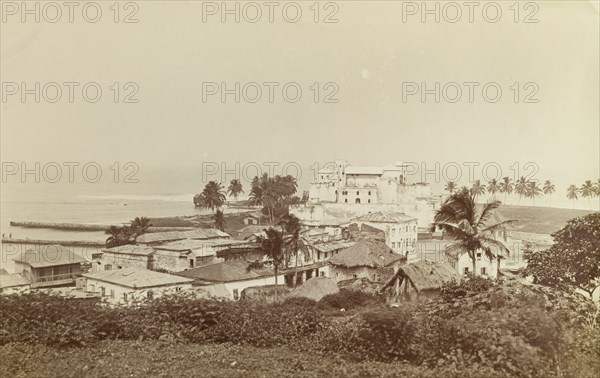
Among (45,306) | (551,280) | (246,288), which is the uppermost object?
(45,306)

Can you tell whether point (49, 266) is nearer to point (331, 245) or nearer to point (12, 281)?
point (12, 281)

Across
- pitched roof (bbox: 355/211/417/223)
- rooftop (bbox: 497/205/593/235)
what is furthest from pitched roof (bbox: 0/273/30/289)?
rooftop (bbox: 497/205/593/235)

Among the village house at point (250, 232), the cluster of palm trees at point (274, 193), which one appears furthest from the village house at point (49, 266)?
the cluster of palm trees at point (274, 193)

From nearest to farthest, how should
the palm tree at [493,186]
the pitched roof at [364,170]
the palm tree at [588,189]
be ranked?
the palm tree at [588,189]
the palm tree at [493,186]
the pitched roof at [364,170]

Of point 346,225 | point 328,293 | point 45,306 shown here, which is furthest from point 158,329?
point 346,225

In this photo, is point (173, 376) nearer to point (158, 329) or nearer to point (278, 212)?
point (158, 329)

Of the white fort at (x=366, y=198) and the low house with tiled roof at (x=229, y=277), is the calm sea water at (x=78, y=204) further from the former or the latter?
the white fort at (x=366, y=198)
